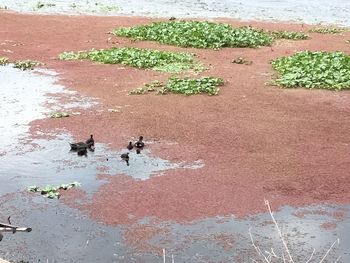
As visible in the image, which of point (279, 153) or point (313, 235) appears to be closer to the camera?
point (313, 235)

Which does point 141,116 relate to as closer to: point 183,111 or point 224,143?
point 183,111

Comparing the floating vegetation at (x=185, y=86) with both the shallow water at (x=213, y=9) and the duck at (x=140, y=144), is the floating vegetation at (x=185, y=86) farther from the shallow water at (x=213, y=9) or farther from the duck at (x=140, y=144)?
the shallow water at (x=213, y=9)

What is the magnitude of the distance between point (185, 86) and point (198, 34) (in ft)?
21.2

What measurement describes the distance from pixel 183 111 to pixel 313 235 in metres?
6.05

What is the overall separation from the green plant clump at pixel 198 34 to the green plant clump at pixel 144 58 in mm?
1723

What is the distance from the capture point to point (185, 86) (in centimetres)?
1598

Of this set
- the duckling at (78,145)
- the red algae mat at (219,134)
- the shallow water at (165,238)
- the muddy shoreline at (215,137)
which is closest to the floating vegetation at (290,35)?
the red algae mat at (219,134)

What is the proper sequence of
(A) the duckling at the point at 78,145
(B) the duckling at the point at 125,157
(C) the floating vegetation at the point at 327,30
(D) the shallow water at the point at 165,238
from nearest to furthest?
(D) the shallow water at the point at 165,238 → (B) the duckling at the point at 125,157 → (A) the duckling at the point at 78,145 → (C) the floating vegetation at the point at 327,30

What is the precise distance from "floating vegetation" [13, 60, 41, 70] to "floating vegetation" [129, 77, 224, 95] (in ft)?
12.9

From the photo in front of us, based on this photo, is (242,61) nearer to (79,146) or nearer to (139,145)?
(139,145)

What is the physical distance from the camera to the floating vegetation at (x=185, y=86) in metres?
15.8

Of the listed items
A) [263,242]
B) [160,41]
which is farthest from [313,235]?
[160,41]

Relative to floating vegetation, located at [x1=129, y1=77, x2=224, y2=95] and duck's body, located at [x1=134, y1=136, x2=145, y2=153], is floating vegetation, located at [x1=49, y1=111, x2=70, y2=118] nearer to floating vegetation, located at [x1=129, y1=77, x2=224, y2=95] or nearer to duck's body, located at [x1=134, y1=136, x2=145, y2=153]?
floating vegetation, located at [x1=129, y1=77, x2=224, y2=95]

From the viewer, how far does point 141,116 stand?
13.9 m
